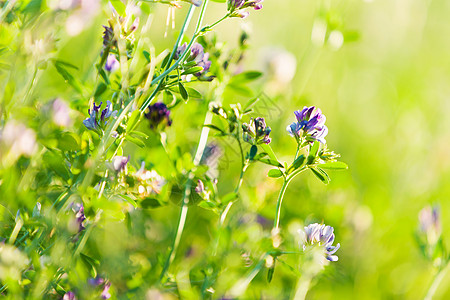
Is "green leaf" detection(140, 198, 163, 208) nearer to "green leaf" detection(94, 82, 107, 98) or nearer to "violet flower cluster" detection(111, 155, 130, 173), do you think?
"violet flower cluster" detection(111, 155, 130, 173)

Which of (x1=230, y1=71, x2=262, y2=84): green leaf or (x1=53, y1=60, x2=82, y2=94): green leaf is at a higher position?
(x1=53, y1=60, x2=82, y2=94): green leaf

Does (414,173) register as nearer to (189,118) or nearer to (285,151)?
(285,151)

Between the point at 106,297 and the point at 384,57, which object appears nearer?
the point at 106,297

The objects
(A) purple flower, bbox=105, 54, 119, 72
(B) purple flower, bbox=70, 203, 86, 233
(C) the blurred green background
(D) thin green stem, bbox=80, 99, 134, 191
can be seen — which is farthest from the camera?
(C) the blurred green background

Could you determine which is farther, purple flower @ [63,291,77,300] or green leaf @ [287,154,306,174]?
green leaf @ [287,154,306,174]

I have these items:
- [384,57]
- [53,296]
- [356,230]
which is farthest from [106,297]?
[384,57]

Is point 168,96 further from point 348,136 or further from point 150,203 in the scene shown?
point 348,136

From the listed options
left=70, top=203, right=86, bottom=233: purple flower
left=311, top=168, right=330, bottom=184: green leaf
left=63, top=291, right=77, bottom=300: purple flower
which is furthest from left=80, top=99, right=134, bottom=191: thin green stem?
left=311, top=168, right=330, bottom=184: green leaf

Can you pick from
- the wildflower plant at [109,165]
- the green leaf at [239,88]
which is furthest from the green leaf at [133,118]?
the green leaf at [239,88]
